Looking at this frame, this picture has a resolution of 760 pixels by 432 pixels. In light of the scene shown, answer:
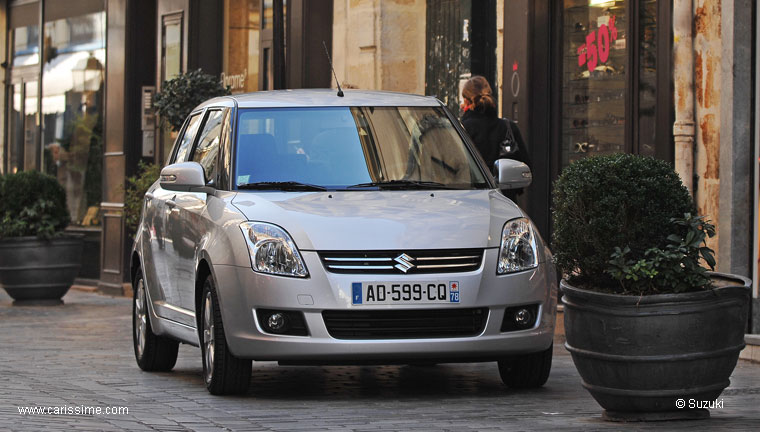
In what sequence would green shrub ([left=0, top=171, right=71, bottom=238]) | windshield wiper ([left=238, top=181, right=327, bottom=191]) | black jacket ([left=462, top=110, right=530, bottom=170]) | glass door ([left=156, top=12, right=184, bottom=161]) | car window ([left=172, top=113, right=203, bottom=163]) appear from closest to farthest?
1. windshield wiper ([left=238, top=181, right=327, bottom=191])
2. car window ([left=172, top=113, right=203, bottom=163])
3. black jacket ([left=462, top=110, right=530, bottom=170])
4. green shrub ([left=0, top=171, right=71, bottom=238])
5. glass door ([left=156, top=12, right=184, bottom=161])

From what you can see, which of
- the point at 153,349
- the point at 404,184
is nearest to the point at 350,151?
the point at 404,184

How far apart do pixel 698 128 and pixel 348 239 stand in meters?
4.45

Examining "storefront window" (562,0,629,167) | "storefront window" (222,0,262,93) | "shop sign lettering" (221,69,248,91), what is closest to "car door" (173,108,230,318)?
"storefront window" (562,0,629,167)

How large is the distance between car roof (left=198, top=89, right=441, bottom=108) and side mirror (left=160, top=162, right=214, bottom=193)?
0.57m

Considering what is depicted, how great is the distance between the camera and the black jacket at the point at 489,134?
11.8 meters

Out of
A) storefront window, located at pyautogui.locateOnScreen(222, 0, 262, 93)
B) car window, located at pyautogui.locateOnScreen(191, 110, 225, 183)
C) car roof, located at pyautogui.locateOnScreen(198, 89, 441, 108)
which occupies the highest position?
storefront window, located at pyautogui.locateOnScreen(222, 0, 262, 93)

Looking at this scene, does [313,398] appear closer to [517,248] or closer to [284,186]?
[284,186]

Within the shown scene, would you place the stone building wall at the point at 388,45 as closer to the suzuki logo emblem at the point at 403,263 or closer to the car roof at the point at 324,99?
the car roof at the point at 324,99

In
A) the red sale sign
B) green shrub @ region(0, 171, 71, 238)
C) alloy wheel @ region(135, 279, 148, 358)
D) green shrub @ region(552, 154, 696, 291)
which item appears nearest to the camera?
green shrub @ region(552, 154, 696, 291)

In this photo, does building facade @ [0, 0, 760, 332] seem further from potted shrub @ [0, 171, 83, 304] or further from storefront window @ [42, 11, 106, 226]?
potted shrub @ [0, 171, 83, 304]

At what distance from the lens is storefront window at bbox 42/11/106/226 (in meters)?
23.3

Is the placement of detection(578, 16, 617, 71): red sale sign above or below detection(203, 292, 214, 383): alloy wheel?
above

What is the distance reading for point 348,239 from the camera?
7.99m

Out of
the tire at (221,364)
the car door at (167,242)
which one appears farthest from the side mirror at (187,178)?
the tire at (221,364)
